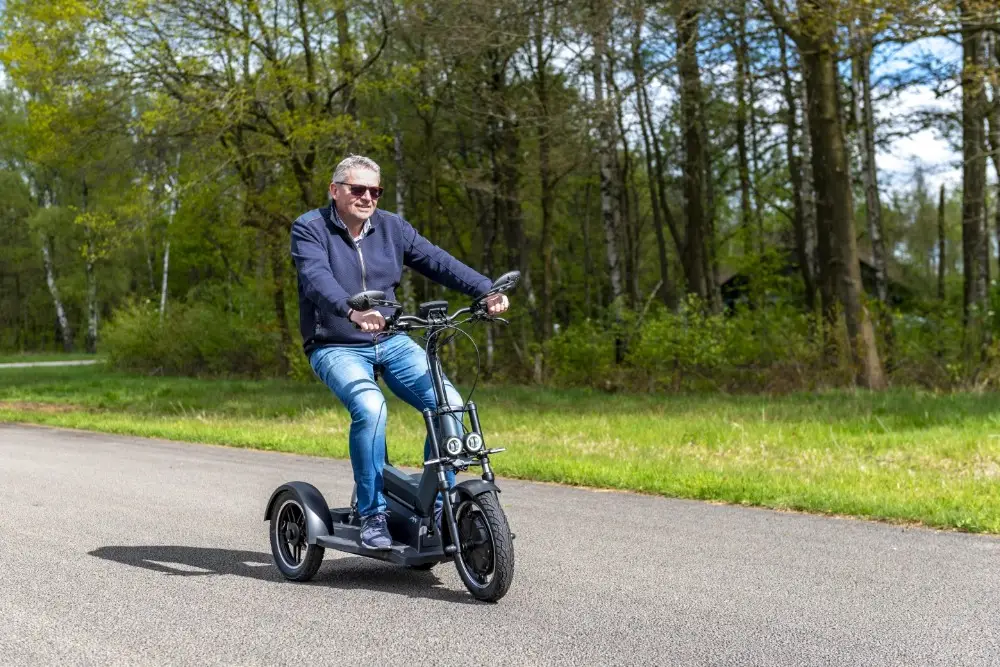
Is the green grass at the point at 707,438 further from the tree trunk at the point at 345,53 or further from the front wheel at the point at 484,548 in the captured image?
the tree trunk at the point at 345,53

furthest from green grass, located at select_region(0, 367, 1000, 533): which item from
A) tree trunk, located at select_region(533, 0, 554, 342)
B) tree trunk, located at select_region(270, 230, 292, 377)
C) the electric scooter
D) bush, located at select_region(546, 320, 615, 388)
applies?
tree trunk, located at select_region(270, 230, 292, 377)

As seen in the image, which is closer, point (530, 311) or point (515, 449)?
point (515, 449)

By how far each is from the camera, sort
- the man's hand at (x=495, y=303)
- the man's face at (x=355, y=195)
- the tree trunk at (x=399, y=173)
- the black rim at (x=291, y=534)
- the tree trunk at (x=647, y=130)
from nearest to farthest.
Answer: the man's hand at (x=495, y=303)
the man's face at (x=355, y=195)
the black rim at (x=291, y=534)
the tree trunk at (x=647, y=130)
the tree trunk at (x=399, y=173)

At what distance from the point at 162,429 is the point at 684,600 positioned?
1198 cm

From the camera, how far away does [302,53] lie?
24812mm

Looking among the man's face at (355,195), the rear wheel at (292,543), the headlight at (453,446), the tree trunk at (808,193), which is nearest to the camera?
the headlight at (453,446)

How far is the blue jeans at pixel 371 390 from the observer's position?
18.4 feet

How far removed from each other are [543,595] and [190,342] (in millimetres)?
29026

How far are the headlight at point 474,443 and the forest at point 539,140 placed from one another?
10507 millimetres

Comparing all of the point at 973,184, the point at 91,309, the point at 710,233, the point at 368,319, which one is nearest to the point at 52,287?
the point at 91,309

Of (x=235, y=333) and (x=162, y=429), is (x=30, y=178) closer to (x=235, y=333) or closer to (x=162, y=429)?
(x=235, y=333)

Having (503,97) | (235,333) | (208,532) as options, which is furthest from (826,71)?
(235,333)

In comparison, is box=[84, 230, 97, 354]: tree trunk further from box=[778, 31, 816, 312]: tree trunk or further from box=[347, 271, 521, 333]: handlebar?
box=[347, 271, 521, 333]: handlebar

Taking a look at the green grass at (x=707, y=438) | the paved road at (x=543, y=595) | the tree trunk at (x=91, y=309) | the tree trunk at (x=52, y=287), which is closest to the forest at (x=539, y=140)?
the green grass at (x=707, y=438)
